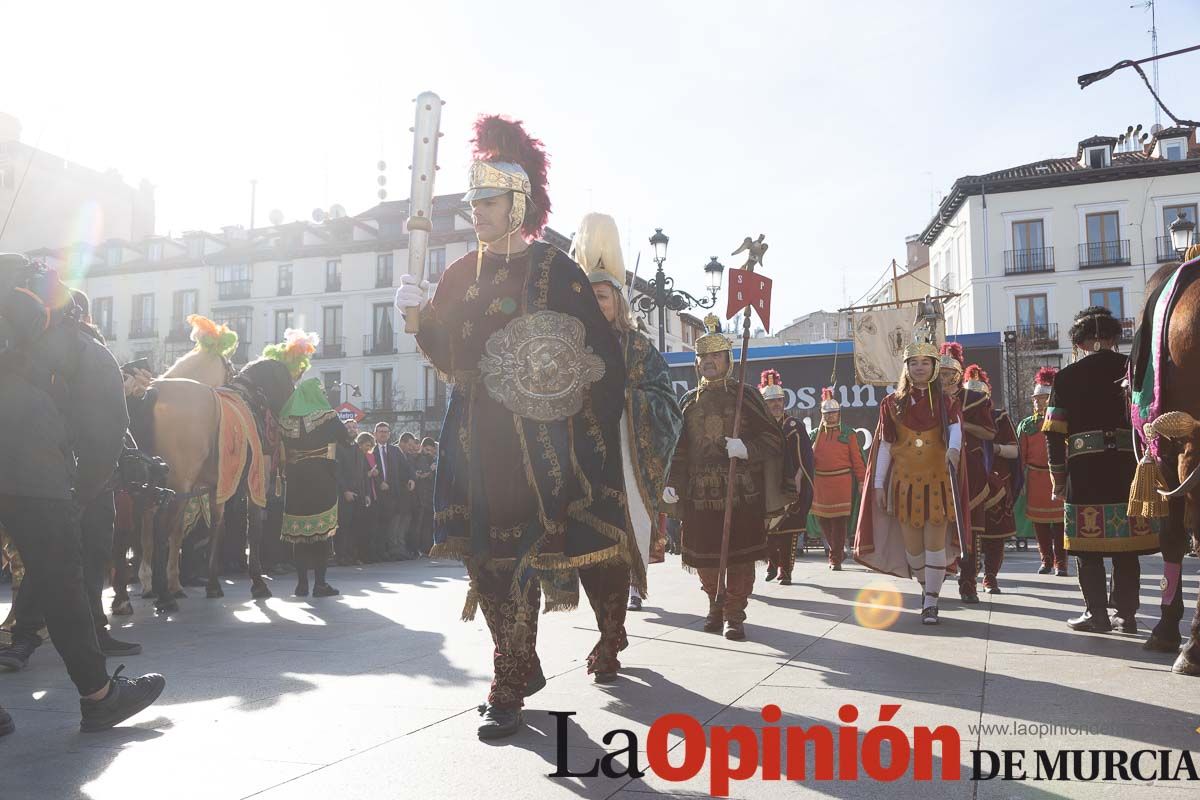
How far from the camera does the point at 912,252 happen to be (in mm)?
57781

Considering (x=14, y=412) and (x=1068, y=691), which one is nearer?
(x=14, y=412)

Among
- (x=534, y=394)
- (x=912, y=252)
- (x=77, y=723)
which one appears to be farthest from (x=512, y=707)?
(x=912, y=252)

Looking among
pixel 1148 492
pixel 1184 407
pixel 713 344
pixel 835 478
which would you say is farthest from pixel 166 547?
pixel 835 478

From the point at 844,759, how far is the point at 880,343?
17.4 meters

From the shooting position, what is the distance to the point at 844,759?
3.25 m

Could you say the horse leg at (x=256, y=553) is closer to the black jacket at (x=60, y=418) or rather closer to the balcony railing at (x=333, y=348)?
the black jacket at (x=60, y=418)

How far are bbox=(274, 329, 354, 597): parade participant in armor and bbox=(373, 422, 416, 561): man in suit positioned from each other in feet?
18.1

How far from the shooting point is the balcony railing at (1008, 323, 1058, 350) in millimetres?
41237

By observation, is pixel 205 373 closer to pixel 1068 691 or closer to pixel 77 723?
pixel 77 723

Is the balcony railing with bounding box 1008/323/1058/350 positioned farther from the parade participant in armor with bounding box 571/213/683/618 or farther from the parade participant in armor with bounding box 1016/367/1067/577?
the parade participant in armor with bounding box 571/213/683/618

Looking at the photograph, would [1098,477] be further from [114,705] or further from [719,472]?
[114,705]

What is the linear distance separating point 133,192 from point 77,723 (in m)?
64.1

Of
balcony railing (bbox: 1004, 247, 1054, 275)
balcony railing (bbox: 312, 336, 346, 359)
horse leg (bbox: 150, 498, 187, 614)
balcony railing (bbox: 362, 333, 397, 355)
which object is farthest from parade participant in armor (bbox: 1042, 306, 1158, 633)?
balcony railing (bbox: 312, 336, 346, 359)

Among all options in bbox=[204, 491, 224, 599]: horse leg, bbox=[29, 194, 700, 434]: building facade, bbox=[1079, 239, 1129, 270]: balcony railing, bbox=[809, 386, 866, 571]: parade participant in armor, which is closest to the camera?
bbox=[204, 491, 224, 599]: horse leg
